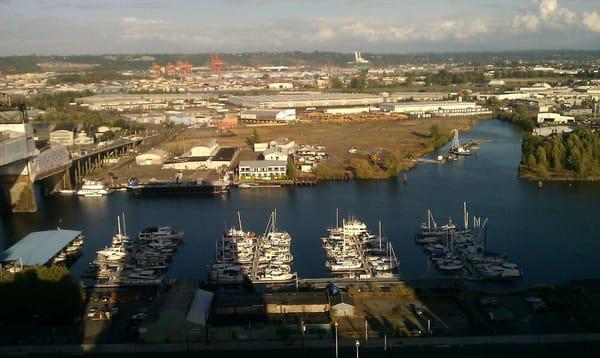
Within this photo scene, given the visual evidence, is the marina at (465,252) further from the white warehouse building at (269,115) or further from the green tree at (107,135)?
the white warehouse building at (269,115)

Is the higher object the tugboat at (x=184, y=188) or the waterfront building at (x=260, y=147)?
the waterfront building at (x=260, y=147)

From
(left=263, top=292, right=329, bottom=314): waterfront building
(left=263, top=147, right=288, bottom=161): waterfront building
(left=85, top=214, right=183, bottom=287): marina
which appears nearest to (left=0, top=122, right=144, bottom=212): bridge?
(left=85, top=214, right=183, bottom=287): marina

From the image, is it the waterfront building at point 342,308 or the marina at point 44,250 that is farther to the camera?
the marina at point 44,250

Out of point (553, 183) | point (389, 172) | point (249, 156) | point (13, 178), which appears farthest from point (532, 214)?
point (13, 178)

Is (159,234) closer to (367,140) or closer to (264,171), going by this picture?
(264,171)

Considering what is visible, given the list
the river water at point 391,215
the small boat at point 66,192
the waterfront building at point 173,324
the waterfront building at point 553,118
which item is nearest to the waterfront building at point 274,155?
the river water at point 391,215

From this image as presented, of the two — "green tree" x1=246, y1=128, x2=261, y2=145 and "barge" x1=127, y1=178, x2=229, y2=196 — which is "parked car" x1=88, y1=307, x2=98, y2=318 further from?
"green tree" x1=246, y1=128, x2=261, y2=145
